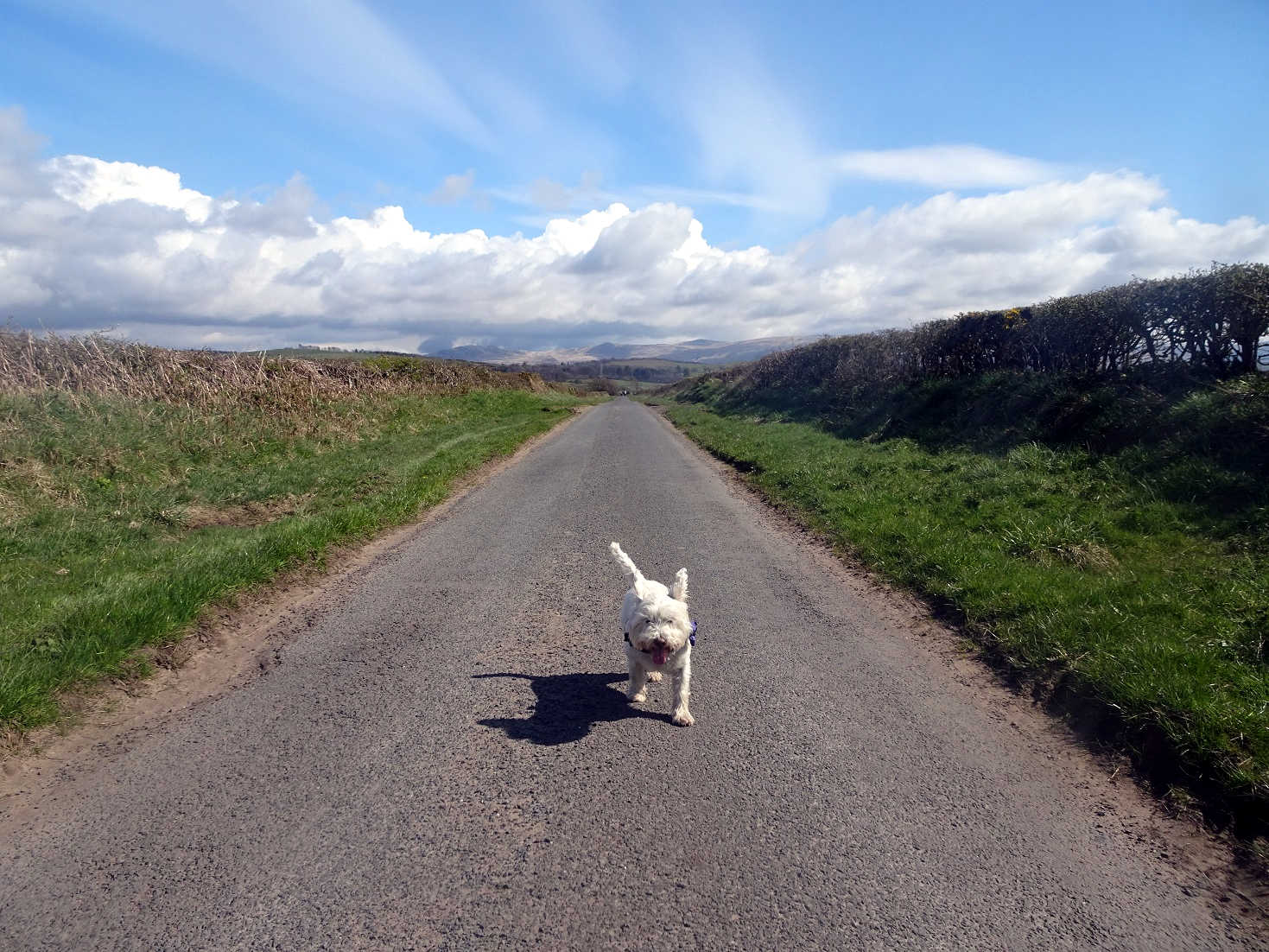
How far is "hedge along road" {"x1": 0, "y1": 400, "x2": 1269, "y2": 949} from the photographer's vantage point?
2830 millimetres

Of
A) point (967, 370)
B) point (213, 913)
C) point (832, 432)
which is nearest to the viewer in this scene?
point (213, 913)

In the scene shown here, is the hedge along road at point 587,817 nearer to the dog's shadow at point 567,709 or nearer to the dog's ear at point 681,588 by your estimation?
the dog's shadow at point 567,709

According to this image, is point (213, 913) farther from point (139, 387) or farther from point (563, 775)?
point (139, 387)

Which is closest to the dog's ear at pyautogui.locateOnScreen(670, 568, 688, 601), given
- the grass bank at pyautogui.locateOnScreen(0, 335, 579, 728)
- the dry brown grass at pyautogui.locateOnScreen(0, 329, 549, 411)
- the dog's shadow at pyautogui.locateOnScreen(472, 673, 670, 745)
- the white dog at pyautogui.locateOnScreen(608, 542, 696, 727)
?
the white dog at pyautogui.locateOnScreen(608, 542, 696, 727)

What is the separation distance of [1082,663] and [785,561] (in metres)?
3.61

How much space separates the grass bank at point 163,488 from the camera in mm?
5457

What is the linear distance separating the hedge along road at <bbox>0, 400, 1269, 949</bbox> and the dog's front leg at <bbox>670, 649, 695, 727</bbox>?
0.36ft

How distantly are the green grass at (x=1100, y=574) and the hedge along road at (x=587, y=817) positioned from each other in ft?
2.10

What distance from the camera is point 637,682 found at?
4738 mm

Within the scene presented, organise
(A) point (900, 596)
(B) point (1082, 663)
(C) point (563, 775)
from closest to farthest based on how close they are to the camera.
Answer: (C) point (563, 775) → (B) point (1082, 663) → (A) point (900, 596)

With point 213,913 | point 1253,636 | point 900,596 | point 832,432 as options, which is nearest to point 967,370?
point 832,432

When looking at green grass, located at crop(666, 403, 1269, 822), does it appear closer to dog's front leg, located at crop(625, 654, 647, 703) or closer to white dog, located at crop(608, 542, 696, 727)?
white dog, located at crop(608, 542, 696, 727)

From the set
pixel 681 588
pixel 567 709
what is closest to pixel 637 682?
pixel 567 709

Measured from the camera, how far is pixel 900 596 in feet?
23.1
